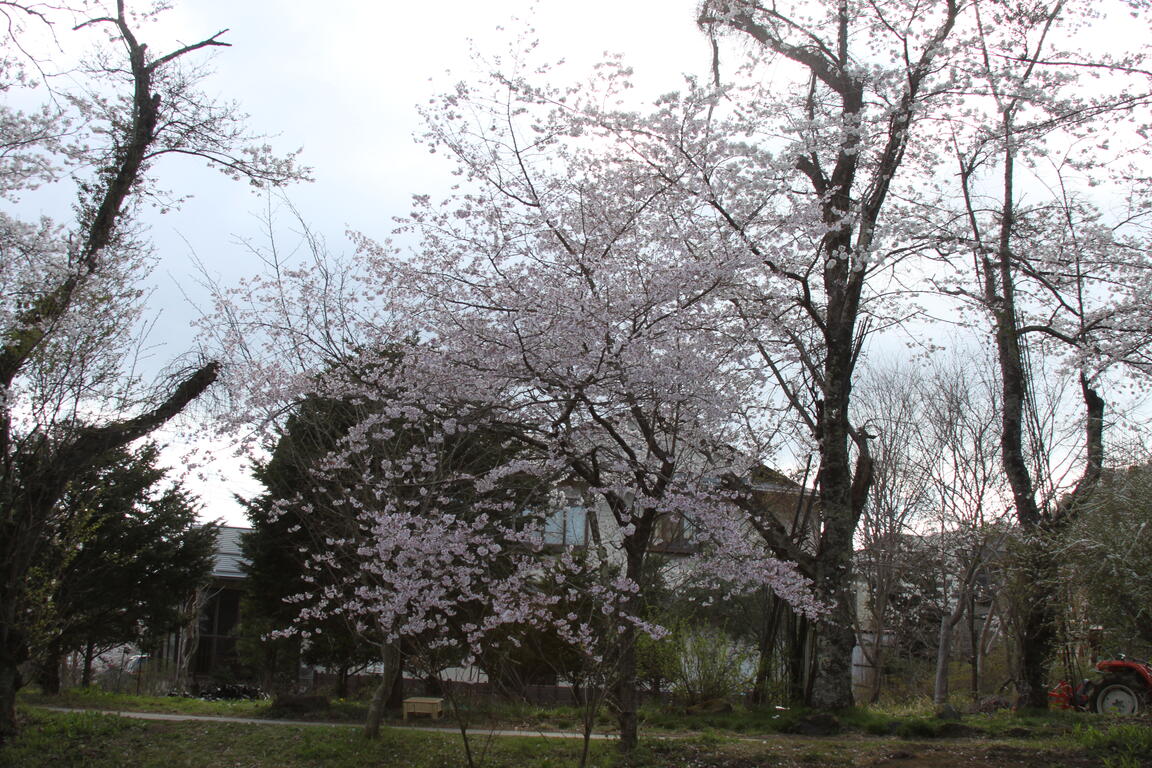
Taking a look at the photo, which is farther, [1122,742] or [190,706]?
[190,706]

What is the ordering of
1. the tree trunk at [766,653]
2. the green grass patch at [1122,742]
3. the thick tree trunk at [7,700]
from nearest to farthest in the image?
1. the green grass patch at [1122,742]
2. the thick tree trunk at [7,700]
3. the tree trunk at [766,653]

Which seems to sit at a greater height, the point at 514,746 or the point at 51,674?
the point at 514,746

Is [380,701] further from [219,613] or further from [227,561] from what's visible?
[219,613]

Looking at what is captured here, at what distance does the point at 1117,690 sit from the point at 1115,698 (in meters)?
0.10

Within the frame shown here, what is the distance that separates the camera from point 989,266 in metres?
11.1

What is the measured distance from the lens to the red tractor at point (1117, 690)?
968 cm

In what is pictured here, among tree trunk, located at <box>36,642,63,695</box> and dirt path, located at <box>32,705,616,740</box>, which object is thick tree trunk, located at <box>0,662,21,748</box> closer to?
dirt path, located at <box>32,705,616,740</box>

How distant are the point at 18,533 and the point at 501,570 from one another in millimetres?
5067

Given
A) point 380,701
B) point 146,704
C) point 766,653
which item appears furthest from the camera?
point 766,653

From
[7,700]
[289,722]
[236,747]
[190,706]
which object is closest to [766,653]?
[289,722]

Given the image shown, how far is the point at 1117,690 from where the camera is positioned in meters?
9.98

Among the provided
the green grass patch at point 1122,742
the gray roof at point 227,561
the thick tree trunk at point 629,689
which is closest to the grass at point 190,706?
the thick tree trunk at point 629,689

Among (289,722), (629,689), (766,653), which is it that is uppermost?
(629,689)

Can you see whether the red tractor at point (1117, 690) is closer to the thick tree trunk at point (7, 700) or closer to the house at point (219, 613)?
the thick tree trunk at point (7, 700)
